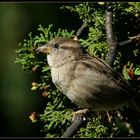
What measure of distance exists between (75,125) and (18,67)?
2930 mm

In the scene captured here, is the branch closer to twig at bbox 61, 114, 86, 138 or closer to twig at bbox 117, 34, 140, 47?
twig at bbox 117, 34, 140, 47

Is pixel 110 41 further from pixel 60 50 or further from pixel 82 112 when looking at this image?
pixel 60 50

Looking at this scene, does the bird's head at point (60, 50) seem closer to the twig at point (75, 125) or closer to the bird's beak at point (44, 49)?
the bird's beak at point (44, 49)

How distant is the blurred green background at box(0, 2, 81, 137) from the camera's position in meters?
5.13

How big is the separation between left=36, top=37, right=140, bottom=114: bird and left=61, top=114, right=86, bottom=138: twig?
1.05ft

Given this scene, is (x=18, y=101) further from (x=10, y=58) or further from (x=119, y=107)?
(x=119, y=107)

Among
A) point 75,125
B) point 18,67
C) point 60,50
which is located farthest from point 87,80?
point 18,67

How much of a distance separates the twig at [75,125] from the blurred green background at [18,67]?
242cm

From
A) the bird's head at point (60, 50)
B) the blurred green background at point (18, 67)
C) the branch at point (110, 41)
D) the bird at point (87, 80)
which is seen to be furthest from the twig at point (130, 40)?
the blurred green background at point (18, 67)

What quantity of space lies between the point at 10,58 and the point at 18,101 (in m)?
0.46

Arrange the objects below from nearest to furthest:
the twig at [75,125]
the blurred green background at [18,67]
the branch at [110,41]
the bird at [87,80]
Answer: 1. the twig at [75,125]
2. the branch at [110,41]
3. the bird at [87,80]
4. the blurred green background at [18,67]

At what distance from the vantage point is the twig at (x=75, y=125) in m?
2.33

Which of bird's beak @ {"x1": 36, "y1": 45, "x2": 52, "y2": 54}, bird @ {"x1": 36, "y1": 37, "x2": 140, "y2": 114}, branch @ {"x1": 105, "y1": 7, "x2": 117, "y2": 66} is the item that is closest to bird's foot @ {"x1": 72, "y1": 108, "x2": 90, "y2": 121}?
bird @ {"x1": 36, "y1": 37, "x2": 140, "y2": 114}

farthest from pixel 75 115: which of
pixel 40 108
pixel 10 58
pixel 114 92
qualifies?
pixel 10 58
